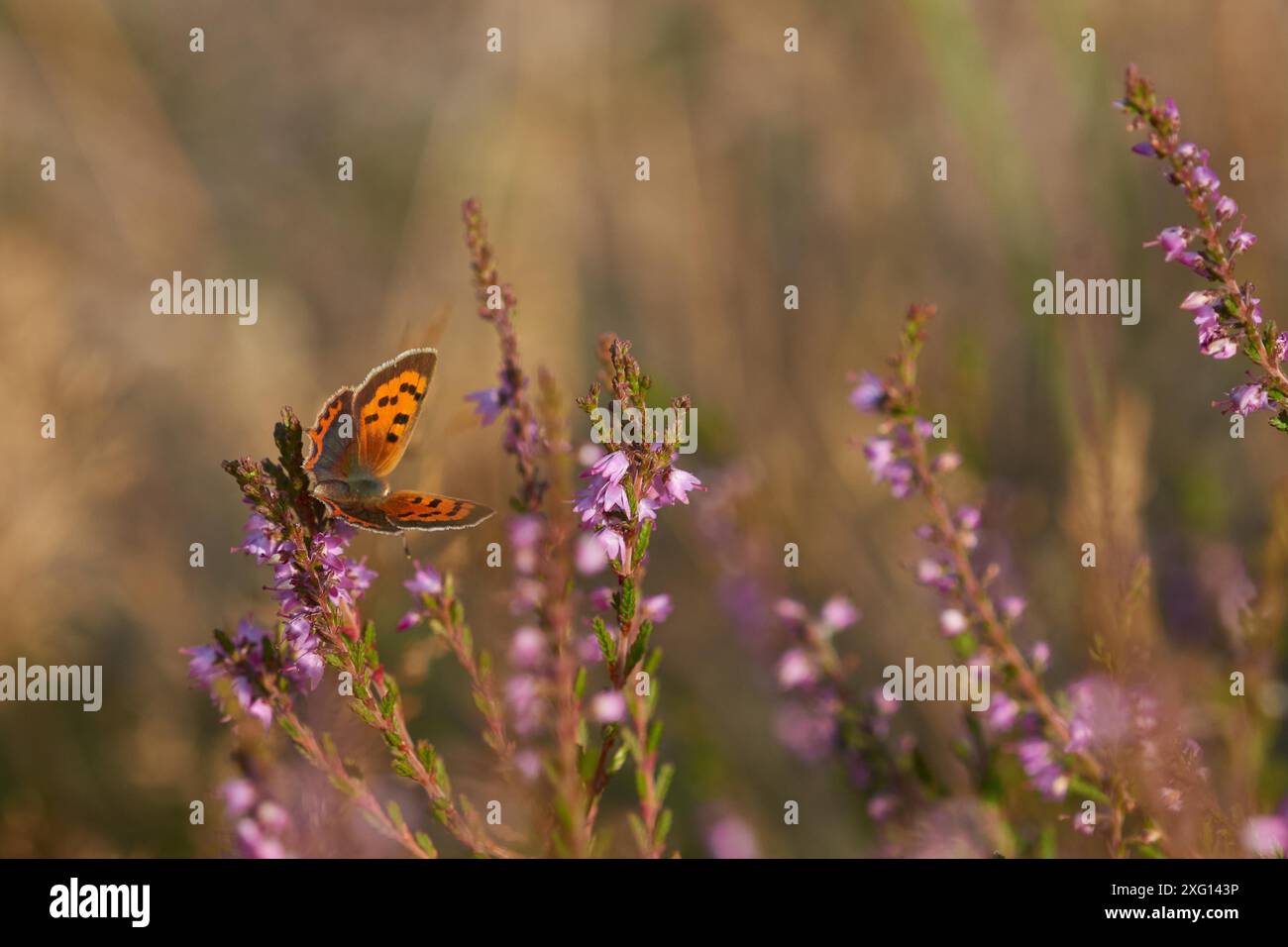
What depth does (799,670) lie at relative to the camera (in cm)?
314

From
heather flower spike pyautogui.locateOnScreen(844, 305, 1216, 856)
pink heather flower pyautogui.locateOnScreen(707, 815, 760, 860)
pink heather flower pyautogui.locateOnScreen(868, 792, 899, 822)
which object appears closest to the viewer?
heather flower spike pyautogui.locateOnScreen(844, 305, 1216, 856)

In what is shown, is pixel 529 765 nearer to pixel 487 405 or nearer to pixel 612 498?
pixel 487 405

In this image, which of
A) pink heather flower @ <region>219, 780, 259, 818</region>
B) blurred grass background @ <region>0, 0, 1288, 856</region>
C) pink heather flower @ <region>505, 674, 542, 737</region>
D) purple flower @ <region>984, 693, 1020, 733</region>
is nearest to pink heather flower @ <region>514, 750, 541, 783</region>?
pink heather flower @ <region>505, 674, 542, 737</region>

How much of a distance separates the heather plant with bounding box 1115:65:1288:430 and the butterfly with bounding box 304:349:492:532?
145 cm

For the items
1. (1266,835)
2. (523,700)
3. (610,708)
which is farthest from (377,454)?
(1266,835)

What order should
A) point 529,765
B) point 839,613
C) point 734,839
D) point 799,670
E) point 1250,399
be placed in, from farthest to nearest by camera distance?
point 734,839 → point 839,613 → point 799,670 → point 529,765 → point 1250,399

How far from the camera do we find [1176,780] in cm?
233

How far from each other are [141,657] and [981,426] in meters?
4.65

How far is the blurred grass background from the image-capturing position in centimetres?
→ 418

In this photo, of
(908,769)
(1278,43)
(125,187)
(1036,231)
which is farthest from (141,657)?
(1278,43)

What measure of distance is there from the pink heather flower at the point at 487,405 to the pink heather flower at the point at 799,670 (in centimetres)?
116

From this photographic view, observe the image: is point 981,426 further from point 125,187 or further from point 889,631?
point 125,187

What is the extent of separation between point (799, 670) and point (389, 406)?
54.3 inches

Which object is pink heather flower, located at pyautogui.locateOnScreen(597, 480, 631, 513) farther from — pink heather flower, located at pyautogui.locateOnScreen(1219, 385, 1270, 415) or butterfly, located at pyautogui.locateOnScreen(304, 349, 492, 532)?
pink heather flower, located at pyautogui.locateOnScreen(1219, 385, 1270, 415)
